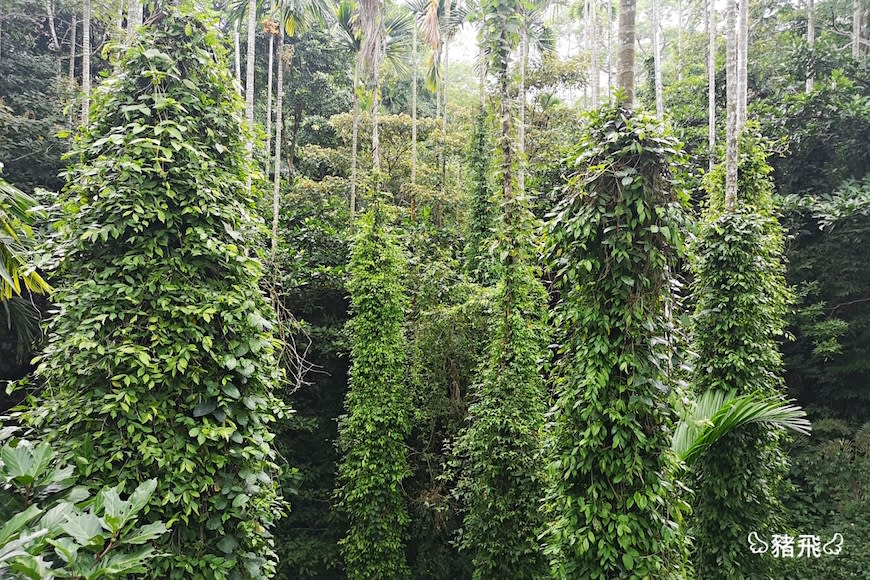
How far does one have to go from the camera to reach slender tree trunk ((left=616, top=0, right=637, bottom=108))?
2.61 m

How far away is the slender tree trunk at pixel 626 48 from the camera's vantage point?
2.61 m

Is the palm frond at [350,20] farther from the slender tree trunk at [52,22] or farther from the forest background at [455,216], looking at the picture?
the slender tree trunk at [52,22]

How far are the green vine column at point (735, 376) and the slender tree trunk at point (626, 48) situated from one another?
1946 mm

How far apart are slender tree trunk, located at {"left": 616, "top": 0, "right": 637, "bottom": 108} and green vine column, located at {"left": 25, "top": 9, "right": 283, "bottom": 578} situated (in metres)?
1.99

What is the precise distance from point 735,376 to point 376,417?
3563mm

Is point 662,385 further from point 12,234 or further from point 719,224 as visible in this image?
point 12,234

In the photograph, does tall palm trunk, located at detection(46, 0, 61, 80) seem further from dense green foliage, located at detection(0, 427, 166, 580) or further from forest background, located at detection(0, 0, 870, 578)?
dense green foliage, located at detection(0, 427, 166, 580)

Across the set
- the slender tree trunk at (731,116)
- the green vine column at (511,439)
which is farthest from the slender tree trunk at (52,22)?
the slender tree trunk at (731,116)

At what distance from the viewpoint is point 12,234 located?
92.4 inches

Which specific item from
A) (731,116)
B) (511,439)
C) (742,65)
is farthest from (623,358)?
(742,65)

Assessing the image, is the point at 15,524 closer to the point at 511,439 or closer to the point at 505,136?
the point at 511,439

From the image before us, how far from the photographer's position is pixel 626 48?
8.82 feet

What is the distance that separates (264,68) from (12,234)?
37.0ft

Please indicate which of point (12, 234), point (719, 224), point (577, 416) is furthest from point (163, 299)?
point (719, 224)
